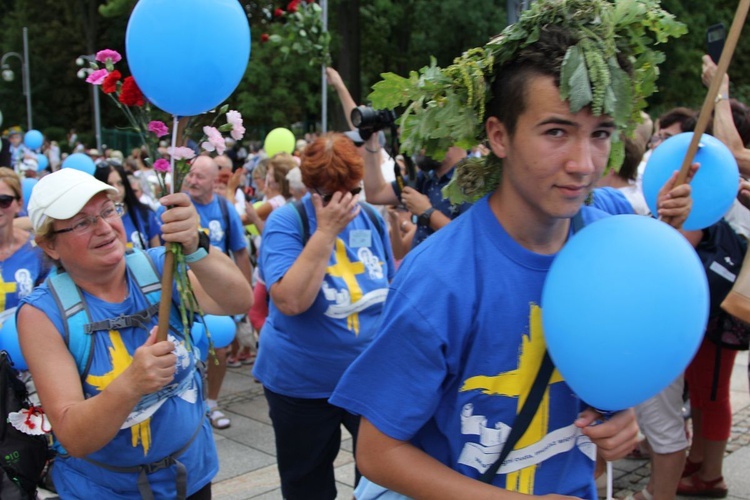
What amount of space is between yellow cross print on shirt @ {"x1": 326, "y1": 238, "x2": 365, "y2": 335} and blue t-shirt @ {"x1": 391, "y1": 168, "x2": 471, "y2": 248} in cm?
82

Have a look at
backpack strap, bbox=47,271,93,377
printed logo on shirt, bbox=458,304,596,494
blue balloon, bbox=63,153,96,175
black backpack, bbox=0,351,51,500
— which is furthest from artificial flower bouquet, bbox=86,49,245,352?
blue balloon, bbox=63,153,96,175

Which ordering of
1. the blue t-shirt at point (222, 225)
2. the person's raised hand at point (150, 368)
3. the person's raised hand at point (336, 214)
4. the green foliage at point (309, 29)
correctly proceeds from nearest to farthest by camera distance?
the person's raised hand at point (150, 368)
the person's raised hand at point (336, 214)
the blue t-shirt at point (222, 225)
the green foliage at point (309, 29)

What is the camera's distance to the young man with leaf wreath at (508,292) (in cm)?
168

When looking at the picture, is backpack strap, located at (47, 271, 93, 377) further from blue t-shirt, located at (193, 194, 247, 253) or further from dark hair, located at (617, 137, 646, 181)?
blue t-shirt, located at (193, 194, 247, 253)

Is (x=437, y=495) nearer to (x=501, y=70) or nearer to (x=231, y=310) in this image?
(x=501, y=70)

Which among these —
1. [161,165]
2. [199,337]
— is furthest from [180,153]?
[199,337]

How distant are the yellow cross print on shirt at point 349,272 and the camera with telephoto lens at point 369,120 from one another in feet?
3.26

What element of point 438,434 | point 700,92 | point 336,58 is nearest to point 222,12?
point 438,434

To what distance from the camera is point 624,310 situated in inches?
61.1

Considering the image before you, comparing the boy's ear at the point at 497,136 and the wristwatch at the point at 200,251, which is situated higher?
the boy's ear at the point at 497,136

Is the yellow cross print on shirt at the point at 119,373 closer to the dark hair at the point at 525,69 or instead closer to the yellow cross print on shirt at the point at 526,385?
the yellow cross print on shirt at the point at 526,385

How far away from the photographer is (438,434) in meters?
1.86

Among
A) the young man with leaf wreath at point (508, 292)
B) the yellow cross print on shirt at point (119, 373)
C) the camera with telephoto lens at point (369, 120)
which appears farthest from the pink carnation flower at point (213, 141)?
the camera with telephoto lens at point (369, 120)

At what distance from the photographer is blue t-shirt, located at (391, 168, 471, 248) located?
4.37 metres
